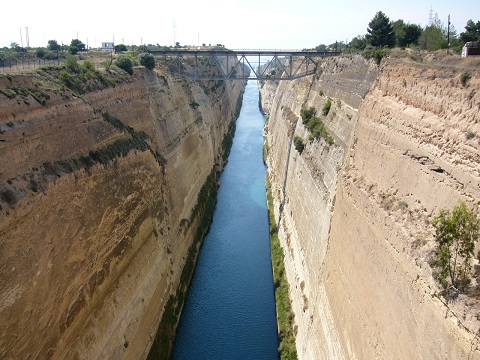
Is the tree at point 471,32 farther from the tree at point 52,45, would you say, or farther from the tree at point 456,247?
the tree at point 52,45

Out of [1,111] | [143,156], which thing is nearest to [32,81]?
[1,111]

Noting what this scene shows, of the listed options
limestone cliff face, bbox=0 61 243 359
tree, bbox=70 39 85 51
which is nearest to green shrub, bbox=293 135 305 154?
limestone cliff face, bbox=0 61 243 359

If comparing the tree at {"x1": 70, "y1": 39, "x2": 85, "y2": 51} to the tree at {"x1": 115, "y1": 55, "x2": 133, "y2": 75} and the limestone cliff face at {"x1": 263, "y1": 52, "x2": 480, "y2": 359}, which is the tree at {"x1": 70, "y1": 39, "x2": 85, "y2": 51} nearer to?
the tree at {"x1": 115, "y1": 55, "x2": 133, "y2": 75}

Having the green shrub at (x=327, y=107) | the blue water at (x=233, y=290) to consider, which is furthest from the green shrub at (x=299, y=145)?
the blue water at (x=233, y=290)

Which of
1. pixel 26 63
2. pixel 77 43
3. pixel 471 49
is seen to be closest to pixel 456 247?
pixel 471 49

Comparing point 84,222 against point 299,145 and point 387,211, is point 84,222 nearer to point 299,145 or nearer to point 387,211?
point 387,211

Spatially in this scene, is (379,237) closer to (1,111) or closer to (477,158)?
(477,158)
